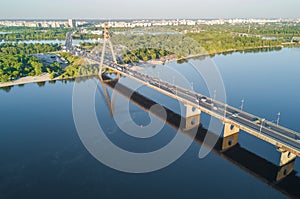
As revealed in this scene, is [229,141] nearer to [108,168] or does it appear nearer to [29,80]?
[108,168]

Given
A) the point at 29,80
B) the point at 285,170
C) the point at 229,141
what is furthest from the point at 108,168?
the point at 29,80

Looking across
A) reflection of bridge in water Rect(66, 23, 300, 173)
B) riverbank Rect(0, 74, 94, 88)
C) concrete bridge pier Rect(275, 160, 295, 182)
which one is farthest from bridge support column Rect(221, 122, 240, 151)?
riverbank Rect(0, 74, 94, 88)

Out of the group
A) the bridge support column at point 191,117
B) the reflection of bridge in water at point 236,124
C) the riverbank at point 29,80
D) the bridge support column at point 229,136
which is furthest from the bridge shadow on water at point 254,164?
the riverbank at point 29,80

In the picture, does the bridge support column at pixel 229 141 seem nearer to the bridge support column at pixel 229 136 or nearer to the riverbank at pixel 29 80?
the bridge support column at pixel 229 136

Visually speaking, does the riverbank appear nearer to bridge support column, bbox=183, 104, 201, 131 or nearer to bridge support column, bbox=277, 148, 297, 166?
bridge support column, bbox=183, 104, 201, 131

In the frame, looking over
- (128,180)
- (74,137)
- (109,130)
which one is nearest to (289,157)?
(128,180)

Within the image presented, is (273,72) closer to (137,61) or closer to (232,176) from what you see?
(137,61)
